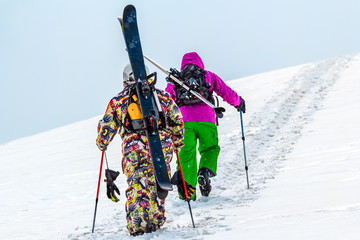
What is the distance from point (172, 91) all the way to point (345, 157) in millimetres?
2789

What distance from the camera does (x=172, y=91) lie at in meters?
6.96

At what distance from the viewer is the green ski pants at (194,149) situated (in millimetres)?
6672

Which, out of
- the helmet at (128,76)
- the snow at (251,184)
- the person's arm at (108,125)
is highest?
the helmet at (128,76)

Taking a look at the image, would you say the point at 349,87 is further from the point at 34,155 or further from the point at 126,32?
the point at 126,32

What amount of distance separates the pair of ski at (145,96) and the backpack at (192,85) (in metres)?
1.82

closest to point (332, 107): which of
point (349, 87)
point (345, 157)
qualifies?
point (349, 87)

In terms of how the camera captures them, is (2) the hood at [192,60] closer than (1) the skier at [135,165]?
No

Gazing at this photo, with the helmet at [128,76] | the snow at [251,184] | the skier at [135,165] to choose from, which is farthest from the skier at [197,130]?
the helmet at [128,76]

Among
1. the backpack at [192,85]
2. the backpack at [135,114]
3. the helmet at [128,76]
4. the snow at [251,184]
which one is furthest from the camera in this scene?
the backpack at [192,85]

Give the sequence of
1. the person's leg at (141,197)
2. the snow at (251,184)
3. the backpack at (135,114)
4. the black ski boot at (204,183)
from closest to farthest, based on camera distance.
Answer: the snow at (251,184) < the person's leg at (141,197) < the backpack at (135,114) < the black ski boot at (204,183)

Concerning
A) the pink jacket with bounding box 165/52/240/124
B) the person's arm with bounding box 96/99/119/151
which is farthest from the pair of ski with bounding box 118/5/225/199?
the pink jacket with bounding box 165/52/240/124

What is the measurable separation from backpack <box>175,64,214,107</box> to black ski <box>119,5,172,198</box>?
1817 millimetres

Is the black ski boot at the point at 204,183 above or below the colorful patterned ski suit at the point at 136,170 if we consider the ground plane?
below

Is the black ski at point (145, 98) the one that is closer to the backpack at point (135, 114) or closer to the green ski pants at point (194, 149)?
the backpack at point (135, 114)
